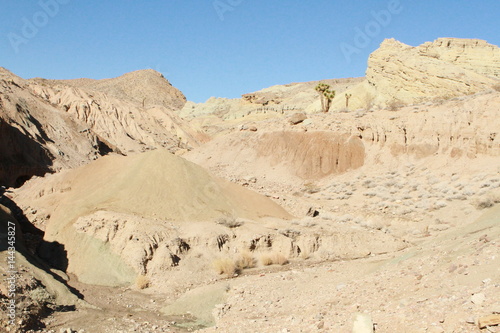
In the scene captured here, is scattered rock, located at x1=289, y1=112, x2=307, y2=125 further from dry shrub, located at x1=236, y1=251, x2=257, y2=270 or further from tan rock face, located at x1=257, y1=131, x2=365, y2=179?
dry shrub, located at x1=236, y1=251, x2=257, y2=270

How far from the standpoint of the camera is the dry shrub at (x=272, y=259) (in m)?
14.4

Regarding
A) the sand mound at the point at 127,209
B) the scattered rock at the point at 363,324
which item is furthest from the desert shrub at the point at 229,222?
the scattered rock at the point at 363,324

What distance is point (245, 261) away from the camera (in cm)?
1399

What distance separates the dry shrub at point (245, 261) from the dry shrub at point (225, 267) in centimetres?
28

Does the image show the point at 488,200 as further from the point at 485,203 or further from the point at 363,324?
→ the point at 363,324

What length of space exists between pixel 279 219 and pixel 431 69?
2858 centimetres

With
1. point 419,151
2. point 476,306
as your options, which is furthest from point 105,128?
point 476,306

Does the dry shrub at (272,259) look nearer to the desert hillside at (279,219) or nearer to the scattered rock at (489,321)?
the desert hillside at (279,219)

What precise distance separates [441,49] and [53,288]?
144 ft

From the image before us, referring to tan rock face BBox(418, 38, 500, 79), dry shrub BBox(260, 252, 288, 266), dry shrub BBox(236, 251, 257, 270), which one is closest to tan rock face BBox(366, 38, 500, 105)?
tan rock face BBox(418, 38, 500, 79)

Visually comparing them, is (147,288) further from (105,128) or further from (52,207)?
(105,128)

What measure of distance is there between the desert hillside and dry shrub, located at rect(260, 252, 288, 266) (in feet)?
0.26

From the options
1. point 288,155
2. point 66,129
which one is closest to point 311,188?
point 288,155

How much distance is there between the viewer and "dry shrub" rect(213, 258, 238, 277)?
13.2 meters
